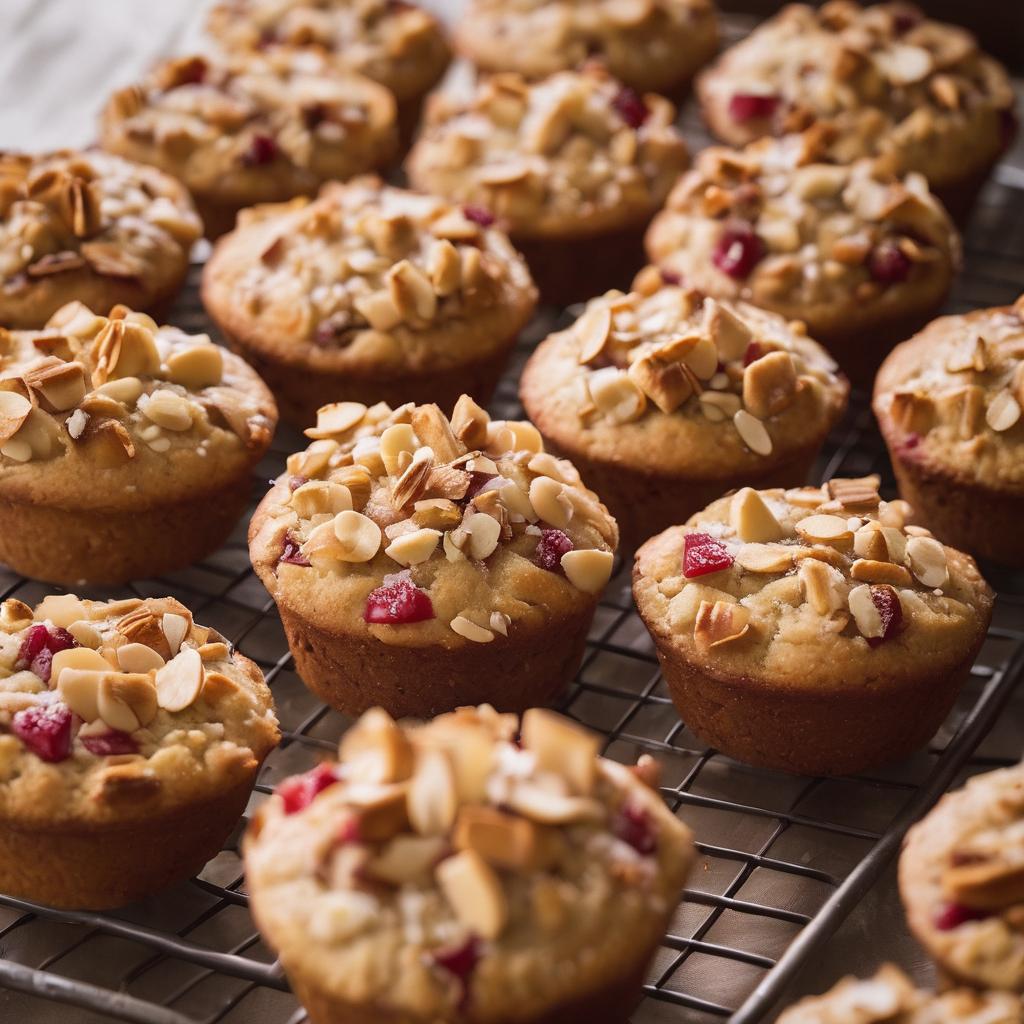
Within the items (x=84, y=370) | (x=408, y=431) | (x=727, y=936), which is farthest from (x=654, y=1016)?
(x=84, y=370)

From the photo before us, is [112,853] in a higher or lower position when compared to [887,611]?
higher

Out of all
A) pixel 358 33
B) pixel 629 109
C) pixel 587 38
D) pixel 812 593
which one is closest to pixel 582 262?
pixel 629 109

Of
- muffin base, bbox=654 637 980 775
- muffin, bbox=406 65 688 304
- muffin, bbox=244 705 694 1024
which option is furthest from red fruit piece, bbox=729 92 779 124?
muffin, bbox=244 705 694 1024

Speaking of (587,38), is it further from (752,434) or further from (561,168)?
(752,434)

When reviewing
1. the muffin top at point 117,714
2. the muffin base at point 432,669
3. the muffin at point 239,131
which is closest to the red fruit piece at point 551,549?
the muffin base at point 432,669

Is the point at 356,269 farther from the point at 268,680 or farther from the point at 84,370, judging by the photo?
the point at 268,680

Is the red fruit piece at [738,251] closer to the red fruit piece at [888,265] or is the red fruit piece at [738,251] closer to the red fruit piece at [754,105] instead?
the red fruit piece at [888,265]
